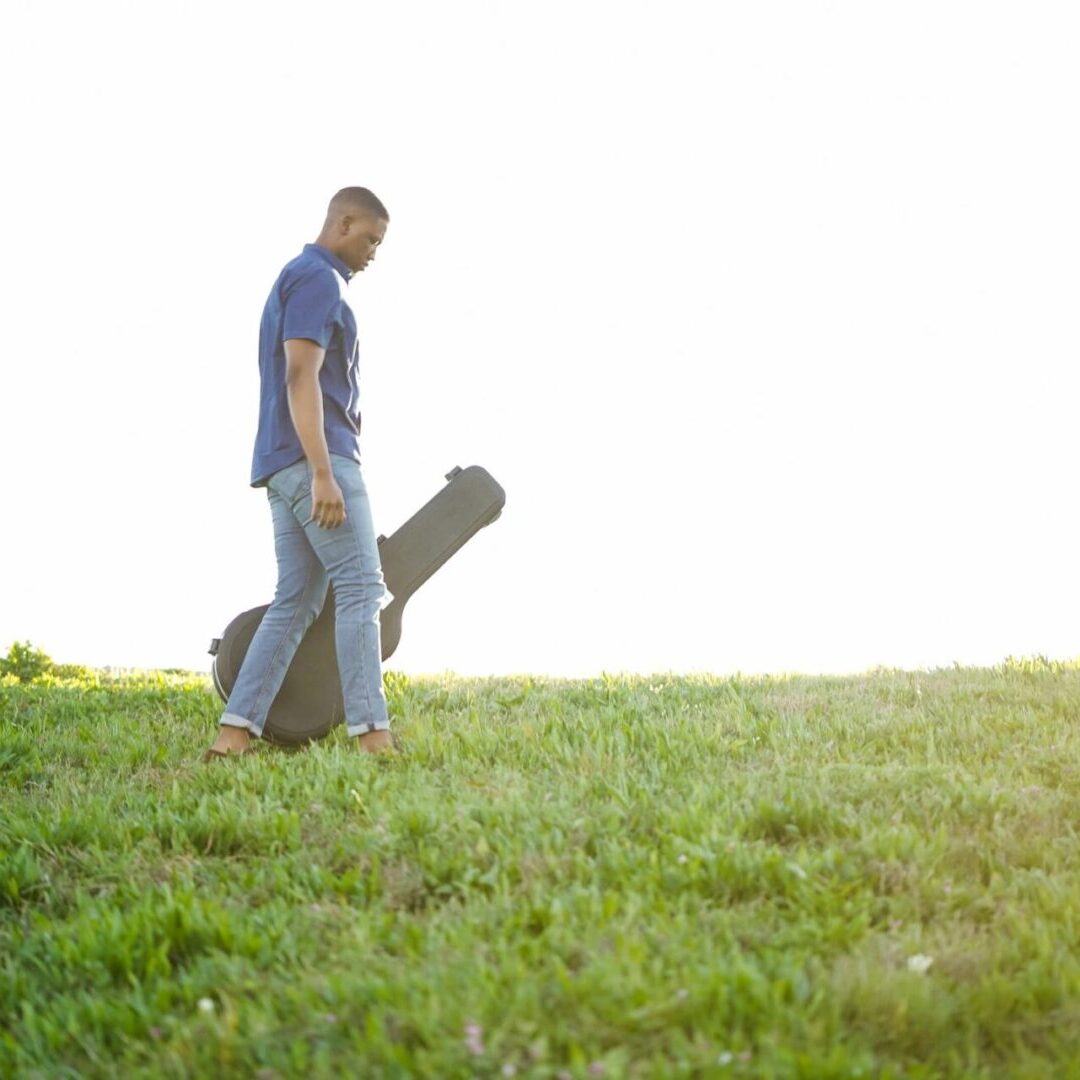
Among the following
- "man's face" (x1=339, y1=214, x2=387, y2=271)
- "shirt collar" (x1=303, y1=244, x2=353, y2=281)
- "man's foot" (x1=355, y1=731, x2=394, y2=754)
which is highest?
"man's face" (x1=339, y1=214, x2=387, y2=271)

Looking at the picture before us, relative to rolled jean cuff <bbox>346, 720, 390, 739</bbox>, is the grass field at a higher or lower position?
lower

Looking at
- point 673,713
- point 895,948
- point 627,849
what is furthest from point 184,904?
point 673,713

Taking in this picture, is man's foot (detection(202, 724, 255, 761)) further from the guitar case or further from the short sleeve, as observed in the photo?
the short sleeve

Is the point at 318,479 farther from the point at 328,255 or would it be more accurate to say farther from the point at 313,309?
the point at 328,255

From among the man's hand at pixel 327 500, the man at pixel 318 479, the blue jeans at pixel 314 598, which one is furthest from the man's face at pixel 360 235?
the man's hand at pixel 327 500

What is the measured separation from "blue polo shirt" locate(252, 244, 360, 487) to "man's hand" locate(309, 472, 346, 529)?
0.27 m

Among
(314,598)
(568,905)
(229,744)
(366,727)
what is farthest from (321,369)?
(568,905)

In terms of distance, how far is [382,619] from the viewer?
20.7 ft

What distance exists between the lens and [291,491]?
18.5ft

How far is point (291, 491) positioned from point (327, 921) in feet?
8.99

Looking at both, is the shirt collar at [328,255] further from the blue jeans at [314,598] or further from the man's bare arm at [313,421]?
the blue jeans at [314,598]

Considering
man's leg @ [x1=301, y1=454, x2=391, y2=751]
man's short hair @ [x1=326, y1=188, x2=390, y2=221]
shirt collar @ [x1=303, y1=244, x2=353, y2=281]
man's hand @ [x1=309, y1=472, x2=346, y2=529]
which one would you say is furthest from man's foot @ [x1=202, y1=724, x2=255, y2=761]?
man's short hair @ [x1=326, y1=188, x2=390, y2=221]

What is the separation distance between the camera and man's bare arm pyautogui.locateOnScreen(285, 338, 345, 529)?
539 centimetres

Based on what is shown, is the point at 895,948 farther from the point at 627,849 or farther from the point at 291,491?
the point at 291,491
